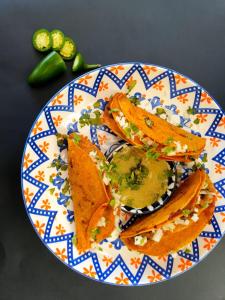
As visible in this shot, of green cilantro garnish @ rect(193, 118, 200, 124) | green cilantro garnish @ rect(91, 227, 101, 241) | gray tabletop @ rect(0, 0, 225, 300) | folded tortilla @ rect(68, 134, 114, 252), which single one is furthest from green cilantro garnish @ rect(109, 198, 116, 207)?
green cilantro garnish @ rect(193, 118, 200, 124)

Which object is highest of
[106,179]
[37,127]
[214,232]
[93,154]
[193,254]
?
[37,127]

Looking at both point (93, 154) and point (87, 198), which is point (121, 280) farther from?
point (93, 154)

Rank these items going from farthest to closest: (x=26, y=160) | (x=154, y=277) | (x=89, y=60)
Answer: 1. (x=89, y=60)
2. (x=154, y=277)
3. (x=26, y=160)

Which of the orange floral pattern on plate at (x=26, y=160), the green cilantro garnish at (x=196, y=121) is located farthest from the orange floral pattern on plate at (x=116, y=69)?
the orange floral pattern on plate at (x=26, y=160)

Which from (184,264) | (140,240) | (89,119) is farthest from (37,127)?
(184,264)

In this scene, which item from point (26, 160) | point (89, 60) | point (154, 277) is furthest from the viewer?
point (89, 60)

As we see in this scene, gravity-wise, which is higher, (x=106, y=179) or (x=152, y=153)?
(x=152, y=153)

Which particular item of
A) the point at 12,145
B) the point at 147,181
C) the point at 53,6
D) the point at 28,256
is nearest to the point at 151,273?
the point at 147,181
